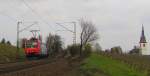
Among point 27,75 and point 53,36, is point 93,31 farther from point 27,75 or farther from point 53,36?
point 27,75

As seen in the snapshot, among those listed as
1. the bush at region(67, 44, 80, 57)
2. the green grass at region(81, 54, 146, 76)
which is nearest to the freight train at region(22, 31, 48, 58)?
the green grass at region(81, 54, 146, 76)

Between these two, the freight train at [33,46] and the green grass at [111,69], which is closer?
the green grass at [111,69]

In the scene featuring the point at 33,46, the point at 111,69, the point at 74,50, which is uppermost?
the point at 33,46

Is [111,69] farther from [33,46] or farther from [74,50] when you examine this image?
[74,50]

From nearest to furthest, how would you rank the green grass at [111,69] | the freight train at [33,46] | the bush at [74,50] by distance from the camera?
the green grass at [111,69] → the freight train at [33,46] → the bush at [74,50]

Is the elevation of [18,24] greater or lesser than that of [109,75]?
greater

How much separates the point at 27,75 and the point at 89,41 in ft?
305

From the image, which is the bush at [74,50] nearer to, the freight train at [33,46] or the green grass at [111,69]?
the freight train at [33,46]

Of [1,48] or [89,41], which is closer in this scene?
[1,48]

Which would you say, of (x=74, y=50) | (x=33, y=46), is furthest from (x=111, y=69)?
(x=74, y=50)

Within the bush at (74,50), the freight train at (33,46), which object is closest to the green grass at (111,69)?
the freight train at (33,46)

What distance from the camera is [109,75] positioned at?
26281 mm

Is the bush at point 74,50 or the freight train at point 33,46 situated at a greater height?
the freight train at point 33,46

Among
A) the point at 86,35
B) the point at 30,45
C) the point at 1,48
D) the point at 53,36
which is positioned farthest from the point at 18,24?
the point at 53,36
